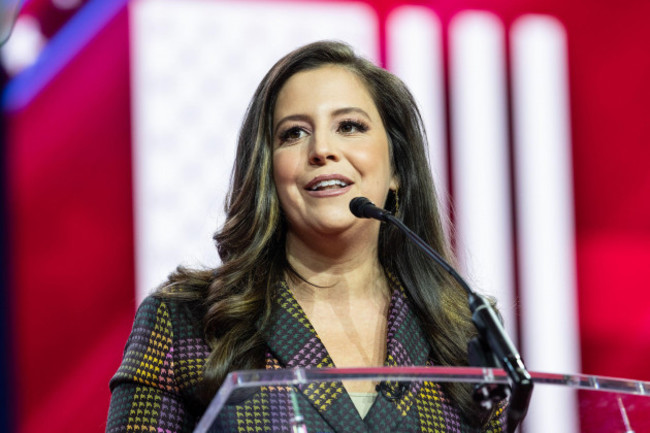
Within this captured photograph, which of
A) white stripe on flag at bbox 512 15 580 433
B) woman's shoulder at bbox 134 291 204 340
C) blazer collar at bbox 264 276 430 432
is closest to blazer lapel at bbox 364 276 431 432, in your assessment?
blazer collar at bbox 264 276 430 432

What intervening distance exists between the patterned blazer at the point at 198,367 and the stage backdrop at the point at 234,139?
878mm

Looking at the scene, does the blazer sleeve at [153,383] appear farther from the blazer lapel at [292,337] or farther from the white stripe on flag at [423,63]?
the white stripe on flag at [423,63]

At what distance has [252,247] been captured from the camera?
2.10 metres

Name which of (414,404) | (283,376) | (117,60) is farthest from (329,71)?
(117,60)

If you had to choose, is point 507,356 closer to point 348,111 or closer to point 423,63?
point 348,111

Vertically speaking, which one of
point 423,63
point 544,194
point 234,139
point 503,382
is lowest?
point 503,382

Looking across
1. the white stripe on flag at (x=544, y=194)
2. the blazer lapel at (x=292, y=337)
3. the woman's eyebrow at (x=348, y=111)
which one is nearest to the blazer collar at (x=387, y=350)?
the blazer lapel at (x=292, y=337)

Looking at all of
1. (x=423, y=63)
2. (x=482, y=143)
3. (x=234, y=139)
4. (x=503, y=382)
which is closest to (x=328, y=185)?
(x=503, y=382)

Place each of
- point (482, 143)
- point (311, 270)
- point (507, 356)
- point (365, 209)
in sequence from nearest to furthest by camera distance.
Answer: point (507, 356) → point (365, 209) → point (311, 270) → point (482, 143)

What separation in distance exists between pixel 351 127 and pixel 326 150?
0.51 feet

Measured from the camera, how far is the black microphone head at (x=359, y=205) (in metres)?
1.85

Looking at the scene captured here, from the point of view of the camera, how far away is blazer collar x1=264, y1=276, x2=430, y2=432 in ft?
4.72

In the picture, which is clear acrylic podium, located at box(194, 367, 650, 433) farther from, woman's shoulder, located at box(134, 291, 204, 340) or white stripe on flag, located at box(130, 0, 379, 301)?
white stripe on flag, located at box(130, 0, 379, 301)

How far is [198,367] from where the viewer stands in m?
1.86
